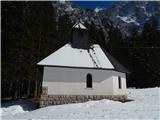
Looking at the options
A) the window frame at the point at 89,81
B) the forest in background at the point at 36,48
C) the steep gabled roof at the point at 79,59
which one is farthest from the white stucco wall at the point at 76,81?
the forest in background at the point at 36,48

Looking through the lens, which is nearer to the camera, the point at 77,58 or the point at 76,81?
the point at 76,81

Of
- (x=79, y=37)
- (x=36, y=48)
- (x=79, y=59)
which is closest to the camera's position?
(x=79, y=59)

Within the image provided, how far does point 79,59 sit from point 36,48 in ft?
35.9

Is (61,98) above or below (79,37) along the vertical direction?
below

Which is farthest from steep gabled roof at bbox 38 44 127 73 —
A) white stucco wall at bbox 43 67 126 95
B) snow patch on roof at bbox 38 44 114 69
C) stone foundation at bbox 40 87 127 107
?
stone foundation at bbox 40 87 127 107

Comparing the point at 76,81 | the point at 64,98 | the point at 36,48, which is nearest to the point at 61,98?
the point at 64,98

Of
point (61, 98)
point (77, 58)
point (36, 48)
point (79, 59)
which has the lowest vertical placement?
point (61, 98)

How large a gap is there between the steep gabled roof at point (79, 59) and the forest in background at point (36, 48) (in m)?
6.51

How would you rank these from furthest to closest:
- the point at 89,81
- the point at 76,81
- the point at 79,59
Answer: the point at 79,59 → the point at 89,81 → the point at 76,81

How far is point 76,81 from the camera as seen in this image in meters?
21.9

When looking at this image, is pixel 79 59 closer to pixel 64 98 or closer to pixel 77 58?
pixel 77 58

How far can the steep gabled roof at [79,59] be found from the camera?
2194 cm

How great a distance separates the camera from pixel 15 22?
28297 mm

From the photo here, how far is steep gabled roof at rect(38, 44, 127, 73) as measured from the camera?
72.0ft
